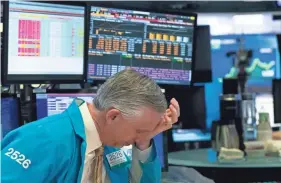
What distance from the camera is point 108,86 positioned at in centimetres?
163

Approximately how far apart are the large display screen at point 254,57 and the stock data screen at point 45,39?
19.7 feet

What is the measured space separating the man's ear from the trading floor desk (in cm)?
145

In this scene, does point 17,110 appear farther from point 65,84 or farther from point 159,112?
point 159,112

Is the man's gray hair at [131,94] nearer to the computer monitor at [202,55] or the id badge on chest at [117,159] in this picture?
the id badge on chest at [117,159]

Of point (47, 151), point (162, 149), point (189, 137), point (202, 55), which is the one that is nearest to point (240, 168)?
point (162, 149)

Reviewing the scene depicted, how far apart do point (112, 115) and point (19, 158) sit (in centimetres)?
33

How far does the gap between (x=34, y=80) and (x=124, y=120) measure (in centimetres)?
95

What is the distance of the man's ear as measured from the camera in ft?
5.33

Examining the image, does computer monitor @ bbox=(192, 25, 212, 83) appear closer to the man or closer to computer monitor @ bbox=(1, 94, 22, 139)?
computer monitor @ bbox=(1, 94, 22, 139)

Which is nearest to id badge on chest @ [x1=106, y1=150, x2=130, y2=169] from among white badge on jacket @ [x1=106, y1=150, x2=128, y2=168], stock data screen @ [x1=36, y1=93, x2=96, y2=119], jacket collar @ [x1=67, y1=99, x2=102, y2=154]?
white badge on jacket @ [x1=106, y1=150, x2=128, y2=168]

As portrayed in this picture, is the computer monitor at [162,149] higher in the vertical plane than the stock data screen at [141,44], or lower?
lower

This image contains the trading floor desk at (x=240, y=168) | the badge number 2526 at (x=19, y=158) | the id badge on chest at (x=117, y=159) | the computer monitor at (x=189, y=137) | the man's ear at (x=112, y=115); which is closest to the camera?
the badge number 2526 at (x=19, y=158)

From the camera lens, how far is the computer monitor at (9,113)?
2.35 m

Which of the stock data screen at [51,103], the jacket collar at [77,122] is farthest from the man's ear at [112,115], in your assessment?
the stock data screen at [51,103]
